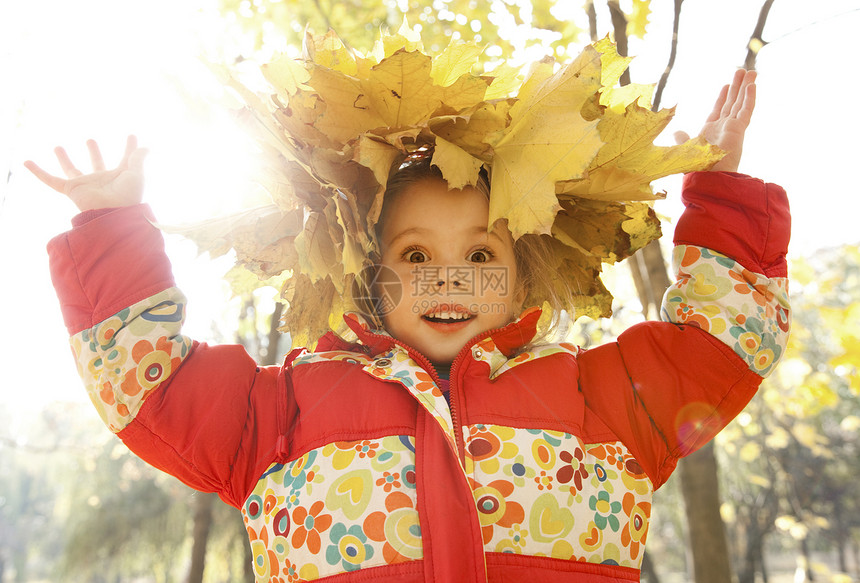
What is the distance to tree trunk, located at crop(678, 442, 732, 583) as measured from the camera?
7.82 feet

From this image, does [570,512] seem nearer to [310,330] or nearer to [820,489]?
[310,330]

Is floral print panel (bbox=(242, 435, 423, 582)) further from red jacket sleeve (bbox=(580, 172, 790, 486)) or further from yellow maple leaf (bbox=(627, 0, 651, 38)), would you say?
yellow maple leaf (bbox=(627, 0, 651, 38))

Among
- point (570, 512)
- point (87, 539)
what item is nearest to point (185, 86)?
point (570, 512)

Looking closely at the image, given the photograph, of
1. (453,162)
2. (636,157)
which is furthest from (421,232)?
(636,157)

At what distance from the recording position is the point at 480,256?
1.69 metres

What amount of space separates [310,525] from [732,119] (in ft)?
4.90

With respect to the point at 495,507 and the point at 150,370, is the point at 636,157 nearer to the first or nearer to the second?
the point at 495,507

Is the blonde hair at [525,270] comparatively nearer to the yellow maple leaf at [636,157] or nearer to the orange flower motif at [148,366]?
the yellow maple leaf at [636,157]

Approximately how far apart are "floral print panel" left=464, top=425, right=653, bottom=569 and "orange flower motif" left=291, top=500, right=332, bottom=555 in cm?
32

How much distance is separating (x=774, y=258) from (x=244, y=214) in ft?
4.40

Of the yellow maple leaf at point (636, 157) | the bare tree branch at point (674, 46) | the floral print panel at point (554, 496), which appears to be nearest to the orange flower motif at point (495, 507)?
the floral print panel at point (554, 496)

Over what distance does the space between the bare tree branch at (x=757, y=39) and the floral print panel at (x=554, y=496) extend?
150 cm

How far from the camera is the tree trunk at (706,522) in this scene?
7.82 ft

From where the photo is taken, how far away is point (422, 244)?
1681 mm
